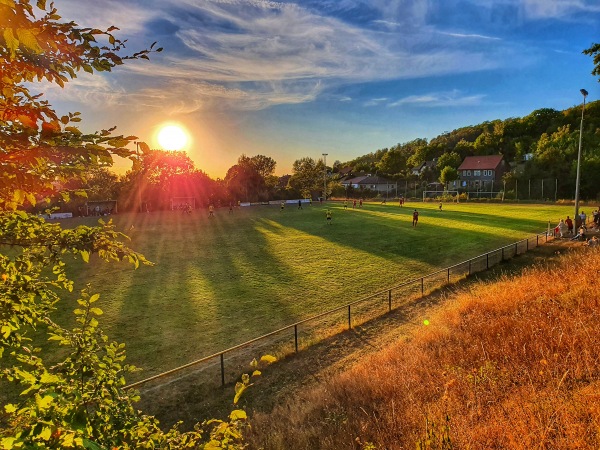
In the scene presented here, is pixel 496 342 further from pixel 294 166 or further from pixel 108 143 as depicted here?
pixel 294 166

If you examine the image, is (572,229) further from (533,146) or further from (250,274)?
(533,146)

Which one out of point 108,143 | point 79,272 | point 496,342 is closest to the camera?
point 108,143

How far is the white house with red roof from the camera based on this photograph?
9562 centimetres

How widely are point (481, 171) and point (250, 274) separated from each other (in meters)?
94.7

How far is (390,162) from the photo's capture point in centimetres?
12481

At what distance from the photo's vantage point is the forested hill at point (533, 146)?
2947 inches

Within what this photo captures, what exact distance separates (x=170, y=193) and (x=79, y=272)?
52974 millimetres

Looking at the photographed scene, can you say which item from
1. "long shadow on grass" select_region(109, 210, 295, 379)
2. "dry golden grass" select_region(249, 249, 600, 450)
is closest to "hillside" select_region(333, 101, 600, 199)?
"long shadow on grass" select_region(109, 210, 295, 379)

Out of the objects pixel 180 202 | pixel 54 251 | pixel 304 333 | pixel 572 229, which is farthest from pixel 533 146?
pixel 54 251

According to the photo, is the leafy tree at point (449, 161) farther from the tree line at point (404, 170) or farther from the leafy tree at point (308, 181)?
the leafy tree at point (308, 181)

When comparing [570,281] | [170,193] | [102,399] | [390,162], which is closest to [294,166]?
[390,162]

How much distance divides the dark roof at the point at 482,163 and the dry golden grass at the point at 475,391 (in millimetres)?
97779

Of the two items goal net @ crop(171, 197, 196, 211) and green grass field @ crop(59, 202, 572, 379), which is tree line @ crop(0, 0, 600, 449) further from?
goal net @ crop(171, 197, 196, 211)

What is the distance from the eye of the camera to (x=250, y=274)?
21453 mm
